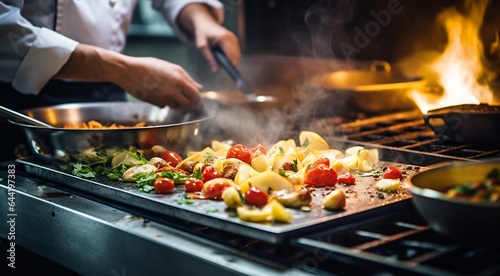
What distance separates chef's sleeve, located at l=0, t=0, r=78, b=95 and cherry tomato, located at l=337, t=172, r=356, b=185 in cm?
105

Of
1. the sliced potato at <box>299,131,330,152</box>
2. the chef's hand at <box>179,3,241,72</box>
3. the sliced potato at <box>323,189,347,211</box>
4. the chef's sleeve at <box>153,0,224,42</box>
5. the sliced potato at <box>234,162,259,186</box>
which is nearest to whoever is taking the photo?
the sliced potato at <box>323,189,347,211</box>

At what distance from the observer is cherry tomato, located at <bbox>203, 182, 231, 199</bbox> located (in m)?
1.51

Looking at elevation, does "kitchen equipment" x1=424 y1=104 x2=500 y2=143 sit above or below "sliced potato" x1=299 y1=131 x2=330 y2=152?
above

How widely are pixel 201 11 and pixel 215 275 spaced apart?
201cm

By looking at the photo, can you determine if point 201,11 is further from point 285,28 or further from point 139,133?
point 139,133

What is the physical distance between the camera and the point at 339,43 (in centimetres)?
333

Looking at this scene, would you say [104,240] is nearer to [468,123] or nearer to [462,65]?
[468,123]

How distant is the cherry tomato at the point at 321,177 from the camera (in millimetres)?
1621

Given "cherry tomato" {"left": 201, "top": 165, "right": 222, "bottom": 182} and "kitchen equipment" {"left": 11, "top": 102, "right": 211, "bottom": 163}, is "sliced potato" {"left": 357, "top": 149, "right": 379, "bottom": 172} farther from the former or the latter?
"kitchen equipment" {"left": 11, "top": 102, "right": 211, "bottom": 163}

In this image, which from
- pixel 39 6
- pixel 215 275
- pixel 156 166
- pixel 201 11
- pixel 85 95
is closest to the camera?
pixel 215 275

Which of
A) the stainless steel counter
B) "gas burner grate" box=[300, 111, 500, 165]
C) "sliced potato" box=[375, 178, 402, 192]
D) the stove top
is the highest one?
"gas burner grate" box=[300, 111, 500, 165]

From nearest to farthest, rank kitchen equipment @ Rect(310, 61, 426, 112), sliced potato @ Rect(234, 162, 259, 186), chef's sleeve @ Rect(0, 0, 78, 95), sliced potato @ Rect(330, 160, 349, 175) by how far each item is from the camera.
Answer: sliced potato @ Rect(234, 162, 259, 186) < sliced potato @ Rect(330, 160, 349, 175) < chef's sleeve @ Rect(0, 0, 78, 95) < kitchen equipment @ Rect(310, 61, 426, 112)

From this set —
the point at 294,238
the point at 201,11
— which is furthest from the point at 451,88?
the point at 294,238

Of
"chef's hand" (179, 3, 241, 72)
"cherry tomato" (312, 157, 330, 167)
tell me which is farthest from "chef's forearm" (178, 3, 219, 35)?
"cherry tomato" (312, 157, 330, 167)
